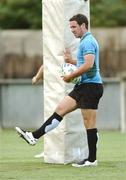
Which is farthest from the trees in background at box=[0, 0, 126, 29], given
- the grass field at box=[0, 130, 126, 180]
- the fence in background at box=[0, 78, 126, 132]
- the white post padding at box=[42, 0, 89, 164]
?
the white post padding at box=[42, 0, 89, 164]

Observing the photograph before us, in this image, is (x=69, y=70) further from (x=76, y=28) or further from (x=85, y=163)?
(x=85, y=163)

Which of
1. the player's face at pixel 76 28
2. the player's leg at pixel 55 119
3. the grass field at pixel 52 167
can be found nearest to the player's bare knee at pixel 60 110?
the player's leg at pixel 55 119

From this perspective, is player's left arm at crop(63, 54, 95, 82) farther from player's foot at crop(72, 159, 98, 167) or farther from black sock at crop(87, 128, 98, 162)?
player's foot at crop(72, 159, 98, 167)

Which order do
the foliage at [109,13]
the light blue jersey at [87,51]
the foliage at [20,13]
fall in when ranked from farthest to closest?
1. the foliage at [20,13]
2. the foliage at [109,13]
3. the light blue jersey at [87,51]

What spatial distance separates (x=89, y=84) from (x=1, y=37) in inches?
547

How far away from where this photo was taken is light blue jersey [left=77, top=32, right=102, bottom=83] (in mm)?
10812

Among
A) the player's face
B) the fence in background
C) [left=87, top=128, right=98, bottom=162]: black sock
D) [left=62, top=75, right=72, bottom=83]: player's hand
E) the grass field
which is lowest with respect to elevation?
the fence in background

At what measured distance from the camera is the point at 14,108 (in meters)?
23.7

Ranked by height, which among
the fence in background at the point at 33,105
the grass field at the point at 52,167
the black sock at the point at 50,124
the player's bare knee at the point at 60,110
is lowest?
the fence in background at the point at 33,105

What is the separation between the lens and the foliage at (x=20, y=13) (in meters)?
26.5

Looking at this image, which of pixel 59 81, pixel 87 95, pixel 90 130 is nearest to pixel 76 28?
pixel 87 95

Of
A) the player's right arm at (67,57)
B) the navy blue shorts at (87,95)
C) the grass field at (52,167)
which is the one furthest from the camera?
the player's right arm at (67,57)

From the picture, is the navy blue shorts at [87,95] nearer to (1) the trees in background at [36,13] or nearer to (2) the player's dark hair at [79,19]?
(2) the player's dark hair at [79,19]

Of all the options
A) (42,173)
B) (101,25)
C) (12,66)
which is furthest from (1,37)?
(42,173)
